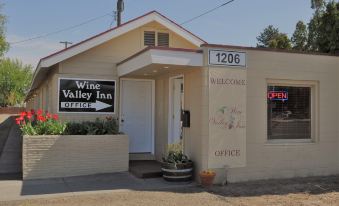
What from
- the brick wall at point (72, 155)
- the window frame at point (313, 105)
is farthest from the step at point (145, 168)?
the window frame at point (313, 105)

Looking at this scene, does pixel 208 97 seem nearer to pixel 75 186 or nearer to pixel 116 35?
pixel 75 186

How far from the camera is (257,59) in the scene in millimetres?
9555

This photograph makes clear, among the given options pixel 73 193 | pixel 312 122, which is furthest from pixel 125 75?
pixel 312 122

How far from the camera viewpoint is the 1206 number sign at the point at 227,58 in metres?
9.08

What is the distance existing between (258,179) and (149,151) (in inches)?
148

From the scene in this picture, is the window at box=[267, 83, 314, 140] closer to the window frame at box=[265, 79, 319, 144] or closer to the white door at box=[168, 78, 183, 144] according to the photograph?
the window frame at box=[265, 79, 319, 144]

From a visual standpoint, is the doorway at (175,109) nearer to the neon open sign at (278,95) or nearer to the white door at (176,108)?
the white door at (176,108)

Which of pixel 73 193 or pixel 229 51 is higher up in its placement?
pixel 229 51

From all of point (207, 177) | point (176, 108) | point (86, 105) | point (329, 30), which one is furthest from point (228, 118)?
point (329, 30)

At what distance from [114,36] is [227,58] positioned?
3810 millimetres

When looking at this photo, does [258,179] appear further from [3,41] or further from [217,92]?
[3,41]

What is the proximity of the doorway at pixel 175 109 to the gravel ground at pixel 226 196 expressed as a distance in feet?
8.48

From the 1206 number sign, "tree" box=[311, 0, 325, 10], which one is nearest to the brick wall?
the 1206 number sign

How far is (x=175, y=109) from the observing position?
1106 centimetres
